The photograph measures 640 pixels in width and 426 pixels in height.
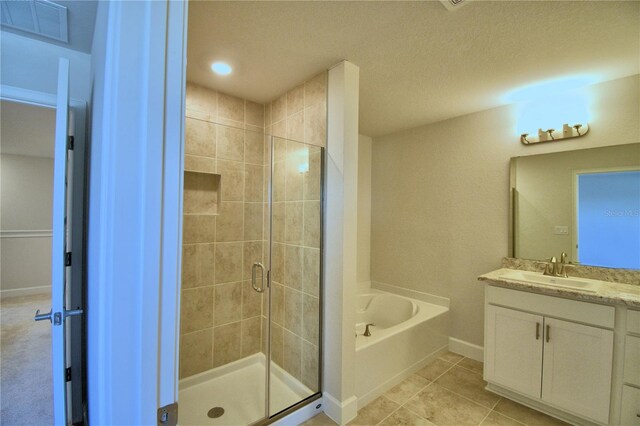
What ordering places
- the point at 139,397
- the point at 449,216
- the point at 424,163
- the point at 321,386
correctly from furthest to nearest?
the point at 424,163 < the point at 449,216 < the point at 321,386 < the point at 139,397

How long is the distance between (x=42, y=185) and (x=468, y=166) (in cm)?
428

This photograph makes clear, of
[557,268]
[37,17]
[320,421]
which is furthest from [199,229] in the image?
[557,268]

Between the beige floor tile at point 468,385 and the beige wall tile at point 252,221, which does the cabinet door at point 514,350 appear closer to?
the beige floor tile at point 468,385

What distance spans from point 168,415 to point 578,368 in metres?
2.52

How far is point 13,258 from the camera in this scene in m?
3.44

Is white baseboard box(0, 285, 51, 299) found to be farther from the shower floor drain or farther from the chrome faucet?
the chrome faucet

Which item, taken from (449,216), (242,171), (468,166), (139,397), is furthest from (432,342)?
(139,397)

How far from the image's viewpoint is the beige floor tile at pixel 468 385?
7.20 feet

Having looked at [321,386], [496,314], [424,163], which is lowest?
[321,386]

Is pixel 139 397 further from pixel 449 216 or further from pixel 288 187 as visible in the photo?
pixel 449 216

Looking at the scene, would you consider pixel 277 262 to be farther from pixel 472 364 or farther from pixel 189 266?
pixel 472 364

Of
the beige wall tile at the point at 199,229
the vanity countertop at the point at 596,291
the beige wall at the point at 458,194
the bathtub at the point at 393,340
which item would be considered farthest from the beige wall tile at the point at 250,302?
the vanity countertop at the point at 596,291

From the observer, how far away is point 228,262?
2.52 meters

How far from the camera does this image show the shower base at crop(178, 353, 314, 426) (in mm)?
1977
